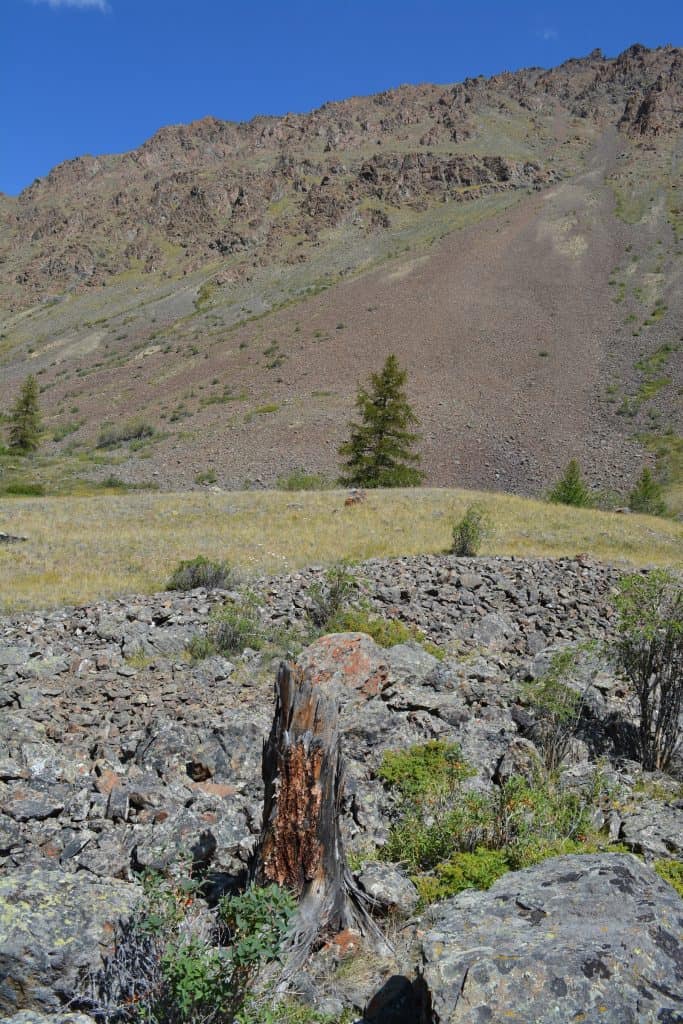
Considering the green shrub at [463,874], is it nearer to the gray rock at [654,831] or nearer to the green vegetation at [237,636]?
the gray rock at [654,831]

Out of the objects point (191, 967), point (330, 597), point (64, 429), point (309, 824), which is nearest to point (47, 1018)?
point (191, 967)

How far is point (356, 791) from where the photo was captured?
5566mm

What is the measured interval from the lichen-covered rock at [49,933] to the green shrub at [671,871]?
3.39 metres

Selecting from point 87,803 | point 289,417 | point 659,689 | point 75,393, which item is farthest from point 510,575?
point 75,393

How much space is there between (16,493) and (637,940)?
1144 inches

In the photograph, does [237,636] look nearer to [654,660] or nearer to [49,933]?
[654,660]

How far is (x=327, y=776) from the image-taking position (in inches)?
154

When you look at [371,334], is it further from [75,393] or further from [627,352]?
[75,393]

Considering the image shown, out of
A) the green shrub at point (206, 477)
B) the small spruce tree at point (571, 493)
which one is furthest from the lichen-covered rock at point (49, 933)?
the green shrub at point (206, 477)

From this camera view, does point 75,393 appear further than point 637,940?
Yes

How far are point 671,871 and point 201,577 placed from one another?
30.4 feet

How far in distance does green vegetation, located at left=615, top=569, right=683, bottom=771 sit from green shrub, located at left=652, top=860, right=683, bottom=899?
2.68 meters

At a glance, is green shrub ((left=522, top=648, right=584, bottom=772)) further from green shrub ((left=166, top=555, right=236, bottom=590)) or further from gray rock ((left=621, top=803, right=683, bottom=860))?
green shrub ((left=166, top=555, right=236, bottom=590))

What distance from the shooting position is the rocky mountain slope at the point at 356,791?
9.63 feet
